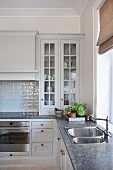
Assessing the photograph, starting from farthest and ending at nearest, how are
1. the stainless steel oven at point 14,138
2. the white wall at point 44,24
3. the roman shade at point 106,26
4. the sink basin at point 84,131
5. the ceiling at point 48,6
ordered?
the white wall at point 44,24 → the ceiling at point 48,6 → the stainless steel oven at point 14,138 → the sink basin at point 84,131 → the roman shade at point 106,26

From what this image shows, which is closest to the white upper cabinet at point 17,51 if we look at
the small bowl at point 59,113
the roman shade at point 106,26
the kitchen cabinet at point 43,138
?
the small bowl at point 59,113

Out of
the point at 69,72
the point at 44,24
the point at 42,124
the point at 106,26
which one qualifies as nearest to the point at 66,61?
the point at 69,72

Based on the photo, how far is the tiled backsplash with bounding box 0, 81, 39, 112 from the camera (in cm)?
424

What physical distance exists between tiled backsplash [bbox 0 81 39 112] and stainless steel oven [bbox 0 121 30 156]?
675mm

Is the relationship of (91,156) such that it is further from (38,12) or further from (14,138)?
(38,12)

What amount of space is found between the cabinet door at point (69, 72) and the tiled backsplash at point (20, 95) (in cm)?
59

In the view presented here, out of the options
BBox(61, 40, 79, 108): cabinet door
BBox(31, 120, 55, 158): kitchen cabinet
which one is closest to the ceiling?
BBox(61, 40, 79, 108): cabinet door

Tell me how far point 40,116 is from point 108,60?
1.56 m

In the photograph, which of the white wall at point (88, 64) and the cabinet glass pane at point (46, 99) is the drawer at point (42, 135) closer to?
the cabinet glass pane at point (46, 99)

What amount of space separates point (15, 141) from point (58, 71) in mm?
1432

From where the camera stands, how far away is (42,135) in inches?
143

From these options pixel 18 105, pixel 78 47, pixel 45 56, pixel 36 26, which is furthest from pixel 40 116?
pixel 36 26

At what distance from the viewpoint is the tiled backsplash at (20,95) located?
4.24 m

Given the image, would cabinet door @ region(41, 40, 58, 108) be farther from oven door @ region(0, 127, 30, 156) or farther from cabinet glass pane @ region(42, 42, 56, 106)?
oven door @ region(0, 127, 30, 156)
